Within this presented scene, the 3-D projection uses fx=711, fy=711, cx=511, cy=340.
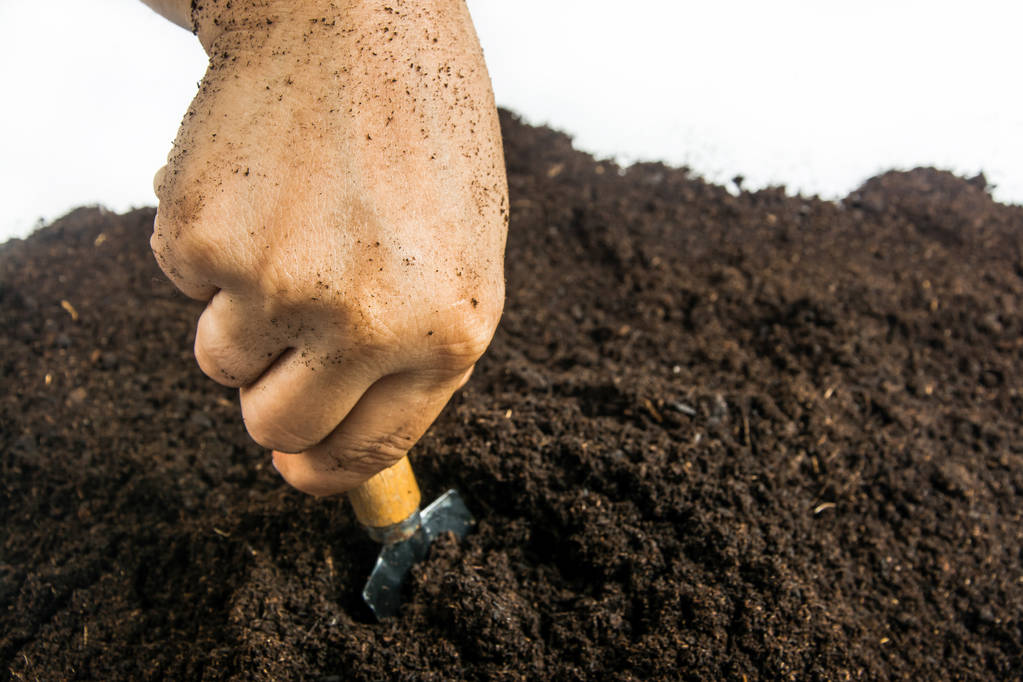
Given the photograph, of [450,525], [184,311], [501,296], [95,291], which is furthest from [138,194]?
[501,296]

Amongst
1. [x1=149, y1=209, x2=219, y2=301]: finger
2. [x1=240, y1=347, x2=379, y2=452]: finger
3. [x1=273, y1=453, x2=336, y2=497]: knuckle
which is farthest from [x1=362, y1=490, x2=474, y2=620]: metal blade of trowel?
[x1=149, y1=209, x2=219, y2=301]: finger

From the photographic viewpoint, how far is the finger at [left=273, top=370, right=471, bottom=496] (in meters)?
0.74

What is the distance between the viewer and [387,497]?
995 mm

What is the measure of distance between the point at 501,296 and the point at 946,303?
54.7 inches

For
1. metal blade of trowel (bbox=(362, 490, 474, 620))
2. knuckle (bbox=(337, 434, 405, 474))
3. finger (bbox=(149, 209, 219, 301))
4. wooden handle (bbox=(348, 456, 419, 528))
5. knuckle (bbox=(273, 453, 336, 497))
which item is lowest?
metal blade of trowel (bbox=(362, 490, 474, 620))

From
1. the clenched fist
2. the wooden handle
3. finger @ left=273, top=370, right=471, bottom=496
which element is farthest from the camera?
the wooden handle

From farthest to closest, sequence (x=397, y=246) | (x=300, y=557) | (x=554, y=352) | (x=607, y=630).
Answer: (x=554, y=352) < (x=300, y=557) < (x=607, y=630) < (x=397, y=246)

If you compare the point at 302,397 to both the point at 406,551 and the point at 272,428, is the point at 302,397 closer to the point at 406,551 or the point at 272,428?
the point at 272,428

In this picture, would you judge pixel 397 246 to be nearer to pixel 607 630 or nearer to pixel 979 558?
pixel 607 630

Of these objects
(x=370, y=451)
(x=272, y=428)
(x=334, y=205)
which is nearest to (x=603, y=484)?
(x=370, y=451)

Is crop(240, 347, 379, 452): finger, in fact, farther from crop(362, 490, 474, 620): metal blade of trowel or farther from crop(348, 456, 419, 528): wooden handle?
crop(362, 490, 474, 620): metal blade of trowel

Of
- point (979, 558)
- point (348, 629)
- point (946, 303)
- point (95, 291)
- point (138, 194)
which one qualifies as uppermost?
point (946, 303)

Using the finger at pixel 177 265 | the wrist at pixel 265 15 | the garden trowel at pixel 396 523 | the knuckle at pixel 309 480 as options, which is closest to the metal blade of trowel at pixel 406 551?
the garden trowel at pixel 396 523

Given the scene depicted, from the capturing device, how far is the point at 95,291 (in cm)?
175
